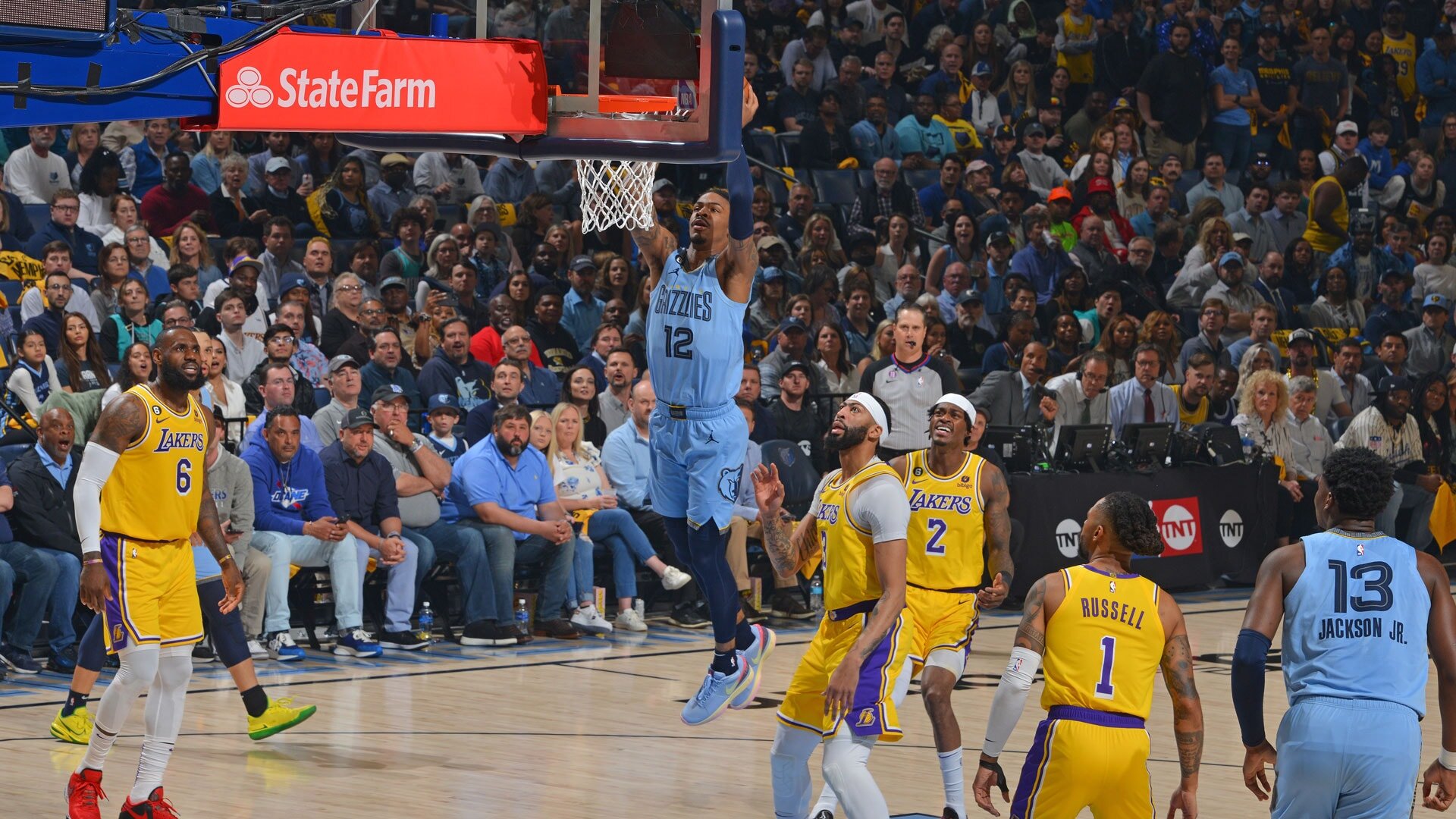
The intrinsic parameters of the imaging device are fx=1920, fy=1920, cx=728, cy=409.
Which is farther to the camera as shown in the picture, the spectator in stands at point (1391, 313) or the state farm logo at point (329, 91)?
the spectator in stands at point (1391, 313)

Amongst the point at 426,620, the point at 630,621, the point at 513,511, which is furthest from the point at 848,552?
the point at 630,621

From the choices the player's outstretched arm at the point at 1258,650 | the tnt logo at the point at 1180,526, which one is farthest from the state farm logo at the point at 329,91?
the tnt logo at the point at 1180,526

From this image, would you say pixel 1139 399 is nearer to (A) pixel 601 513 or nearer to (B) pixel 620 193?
(A) pixel 601 513

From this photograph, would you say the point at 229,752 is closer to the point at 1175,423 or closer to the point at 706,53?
the point at 706,53

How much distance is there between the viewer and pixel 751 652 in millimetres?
9359

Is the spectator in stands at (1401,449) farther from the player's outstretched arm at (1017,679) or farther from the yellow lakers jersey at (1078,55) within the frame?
the player's outstretched arm at (1017,679)

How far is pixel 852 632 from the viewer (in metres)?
7.17

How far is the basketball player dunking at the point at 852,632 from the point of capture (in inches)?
271

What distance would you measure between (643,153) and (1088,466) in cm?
792

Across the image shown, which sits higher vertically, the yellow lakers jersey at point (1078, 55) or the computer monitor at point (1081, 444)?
the yellow lakers jersey at point (1078, 55)

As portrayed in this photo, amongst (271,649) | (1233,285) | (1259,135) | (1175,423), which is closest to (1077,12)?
(1259,135)

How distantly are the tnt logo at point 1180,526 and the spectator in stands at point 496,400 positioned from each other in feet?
17.2

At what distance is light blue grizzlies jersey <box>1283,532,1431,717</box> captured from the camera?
5.93m

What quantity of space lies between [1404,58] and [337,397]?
16.4 metres
